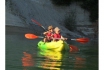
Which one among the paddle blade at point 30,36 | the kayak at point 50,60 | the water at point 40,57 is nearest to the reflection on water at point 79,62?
the water at point 40,57

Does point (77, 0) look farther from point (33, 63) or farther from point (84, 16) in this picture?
point (33, 63)

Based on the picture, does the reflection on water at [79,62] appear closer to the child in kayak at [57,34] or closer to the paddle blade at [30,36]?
the child in kayak at [57,34]

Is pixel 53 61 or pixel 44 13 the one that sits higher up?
pixel 44 13

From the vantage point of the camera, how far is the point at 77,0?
8.59m

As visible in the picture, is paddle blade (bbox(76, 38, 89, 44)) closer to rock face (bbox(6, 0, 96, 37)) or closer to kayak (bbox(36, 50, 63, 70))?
rock face (bbox(6, 0, 96, 37))

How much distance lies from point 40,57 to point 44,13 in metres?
0.39

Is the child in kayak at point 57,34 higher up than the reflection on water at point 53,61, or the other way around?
the child in kayak at point 57,34

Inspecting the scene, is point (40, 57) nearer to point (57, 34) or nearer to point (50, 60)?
point (50, 60)

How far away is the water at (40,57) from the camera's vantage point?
854cm

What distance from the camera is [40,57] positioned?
8.59 meters

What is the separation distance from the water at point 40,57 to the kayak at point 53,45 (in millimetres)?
37

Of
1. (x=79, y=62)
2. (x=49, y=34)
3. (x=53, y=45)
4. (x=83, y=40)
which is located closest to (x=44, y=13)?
(x=49, y=34)
